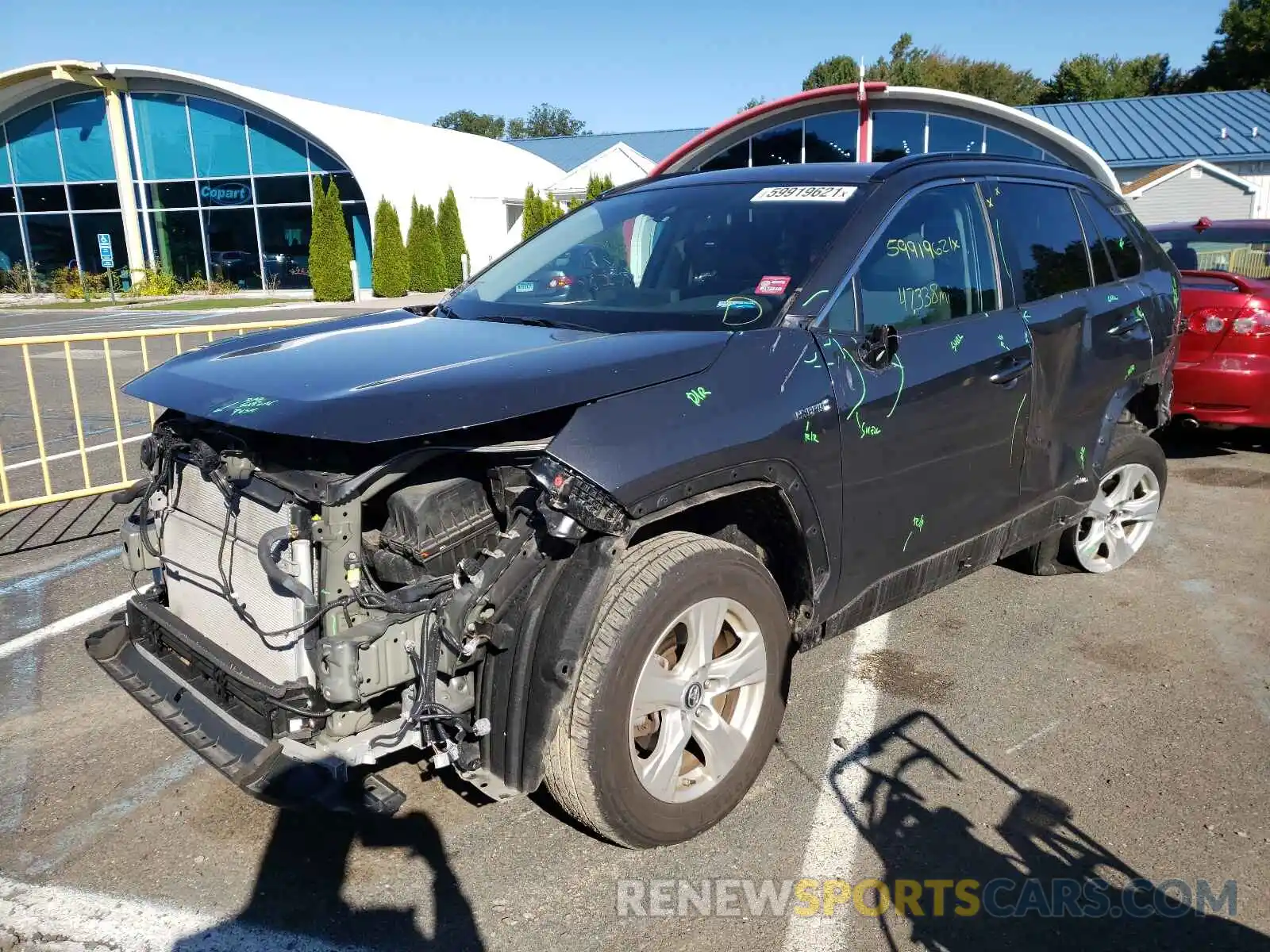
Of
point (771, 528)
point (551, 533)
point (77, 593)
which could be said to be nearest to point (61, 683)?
point (77, 593)

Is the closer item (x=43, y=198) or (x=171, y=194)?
(x=171, y=194)

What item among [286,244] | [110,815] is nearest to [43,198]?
[286,244]

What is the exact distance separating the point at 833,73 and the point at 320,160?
49188mm

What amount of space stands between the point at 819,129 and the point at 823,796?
79.4ft

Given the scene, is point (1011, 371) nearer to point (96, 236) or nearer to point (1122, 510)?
point (1122, 510)

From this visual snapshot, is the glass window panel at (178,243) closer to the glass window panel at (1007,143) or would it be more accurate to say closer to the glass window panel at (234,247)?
the glass window panel at (234,247)

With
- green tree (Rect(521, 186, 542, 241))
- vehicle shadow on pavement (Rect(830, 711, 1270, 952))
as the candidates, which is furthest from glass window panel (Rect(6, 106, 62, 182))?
vehicle shadow on pavement (Rect(830, 711, 1270, 952))

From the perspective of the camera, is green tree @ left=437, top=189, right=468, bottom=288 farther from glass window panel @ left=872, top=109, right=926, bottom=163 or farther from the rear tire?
the rear tire

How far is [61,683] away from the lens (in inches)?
156

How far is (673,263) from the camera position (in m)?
3.64

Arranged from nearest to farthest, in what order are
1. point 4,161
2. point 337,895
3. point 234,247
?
point 337,895
point 234,247
point 4,161

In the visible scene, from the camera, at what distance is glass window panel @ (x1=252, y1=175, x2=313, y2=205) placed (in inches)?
1180

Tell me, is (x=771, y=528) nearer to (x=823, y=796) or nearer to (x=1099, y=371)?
(x=823, y=796)

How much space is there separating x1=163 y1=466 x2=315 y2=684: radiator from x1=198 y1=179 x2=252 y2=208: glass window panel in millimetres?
30641
